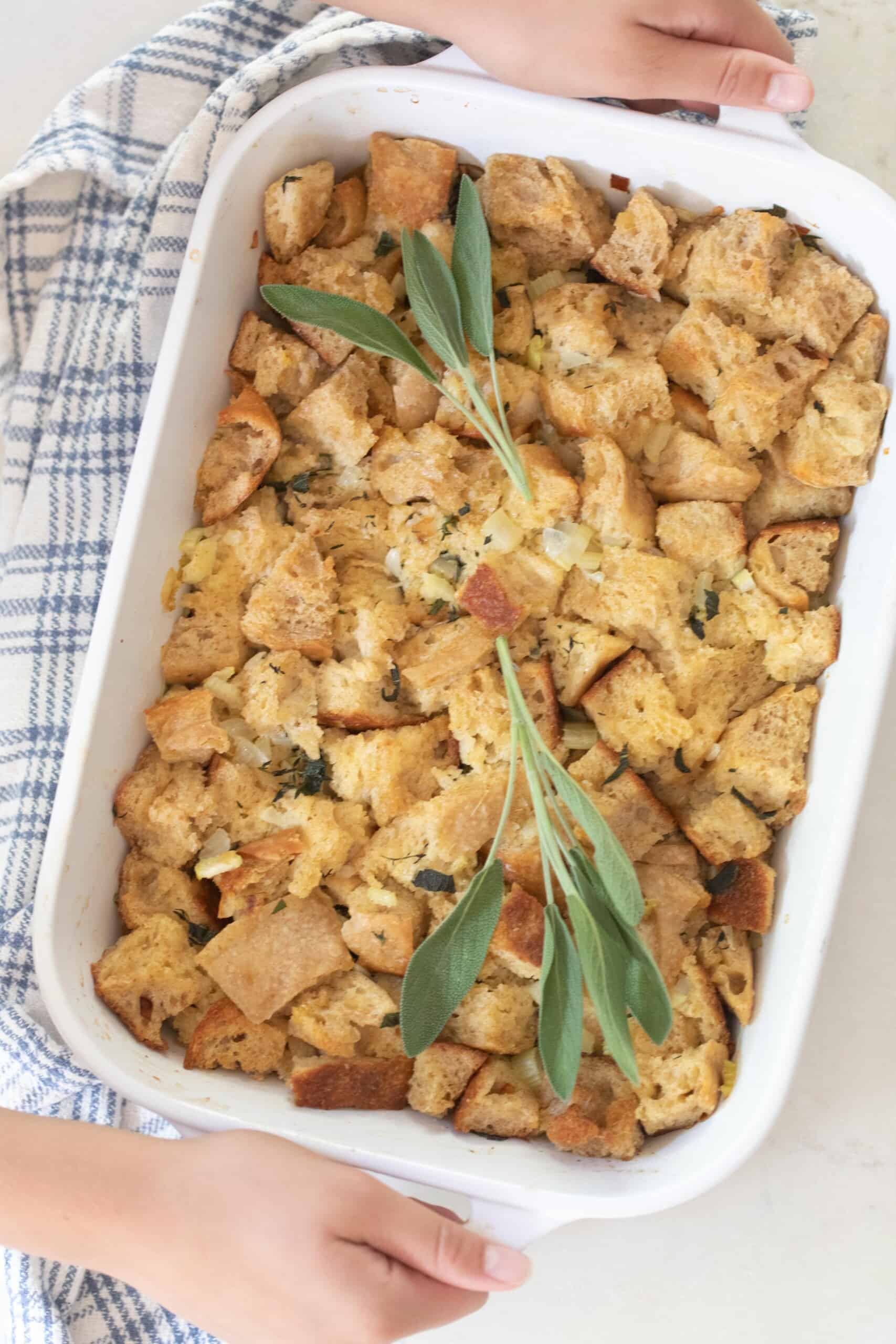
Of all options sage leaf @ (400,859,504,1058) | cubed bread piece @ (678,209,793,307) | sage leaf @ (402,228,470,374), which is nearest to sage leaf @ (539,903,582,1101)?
sage leaf @ (400,859,504,1058)

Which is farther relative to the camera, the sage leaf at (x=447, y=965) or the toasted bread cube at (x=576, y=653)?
the toasted bread cube at (x=576, y=653)

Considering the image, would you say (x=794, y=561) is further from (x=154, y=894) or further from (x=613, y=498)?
(x=154, y=894)

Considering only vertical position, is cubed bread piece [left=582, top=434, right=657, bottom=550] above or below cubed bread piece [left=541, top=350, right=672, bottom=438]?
below

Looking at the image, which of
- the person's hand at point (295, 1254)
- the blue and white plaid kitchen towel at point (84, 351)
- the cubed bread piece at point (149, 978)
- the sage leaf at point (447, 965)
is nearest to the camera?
the person's hand at point (295, 1254)

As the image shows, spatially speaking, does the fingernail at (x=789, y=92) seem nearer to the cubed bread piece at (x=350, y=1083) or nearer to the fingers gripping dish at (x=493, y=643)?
the fingers gripping dish at (x=493, y=643)

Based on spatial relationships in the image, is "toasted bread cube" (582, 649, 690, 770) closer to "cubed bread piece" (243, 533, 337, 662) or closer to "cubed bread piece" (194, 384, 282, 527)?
"cubed bread piece" (243, 533, 337, 662)

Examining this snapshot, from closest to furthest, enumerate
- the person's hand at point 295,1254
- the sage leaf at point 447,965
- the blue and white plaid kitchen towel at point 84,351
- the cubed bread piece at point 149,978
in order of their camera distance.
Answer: the person's hand at point 295,1254 < the sage leaf at point 447,965 < the cubed bread piece at point 149,978 < the blue and white plaid kitchen towel at point 84,351

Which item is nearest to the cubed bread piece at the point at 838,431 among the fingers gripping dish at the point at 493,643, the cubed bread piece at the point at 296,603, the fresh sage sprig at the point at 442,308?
the fingers gripping dish at the point at 493,643
